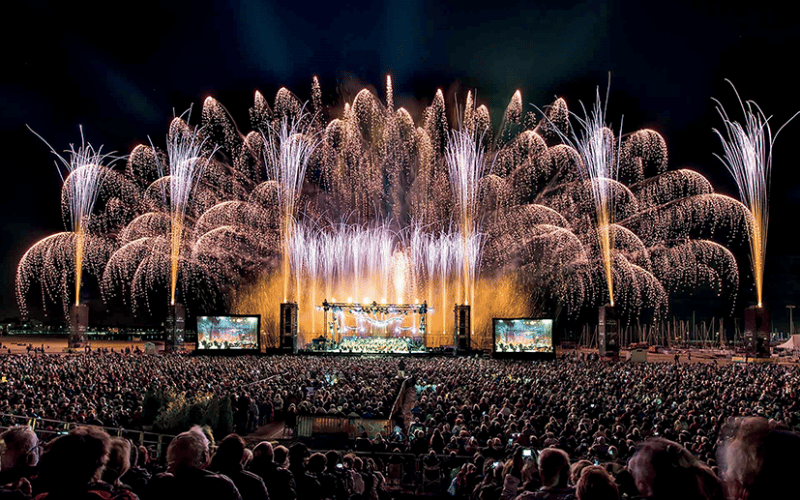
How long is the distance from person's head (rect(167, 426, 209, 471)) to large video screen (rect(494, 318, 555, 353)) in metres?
33.3

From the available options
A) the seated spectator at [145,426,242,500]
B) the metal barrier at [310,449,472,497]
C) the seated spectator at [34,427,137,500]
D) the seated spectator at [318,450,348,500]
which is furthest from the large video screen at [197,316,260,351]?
the seated spectator at [34,427,137,500]

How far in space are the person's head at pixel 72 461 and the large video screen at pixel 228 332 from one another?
3558 cm

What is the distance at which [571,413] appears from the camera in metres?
13.3

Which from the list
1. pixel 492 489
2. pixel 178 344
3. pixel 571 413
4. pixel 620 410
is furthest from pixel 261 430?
pixel 178 344

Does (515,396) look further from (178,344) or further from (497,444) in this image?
(178,344)

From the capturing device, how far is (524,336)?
3578 cm

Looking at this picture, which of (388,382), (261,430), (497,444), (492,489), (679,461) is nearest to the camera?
(679,461)

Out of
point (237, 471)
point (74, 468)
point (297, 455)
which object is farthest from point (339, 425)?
point (74, 468)

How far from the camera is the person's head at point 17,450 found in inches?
149

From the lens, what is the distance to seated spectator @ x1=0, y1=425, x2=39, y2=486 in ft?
12.4

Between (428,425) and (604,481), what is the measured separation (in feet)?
33.9

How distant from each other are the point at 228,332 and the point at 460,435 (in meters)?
28.8

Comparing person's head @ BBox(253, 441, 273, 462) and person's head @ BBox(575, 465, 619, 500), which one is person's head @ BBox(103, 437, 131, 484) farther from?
person's head @ BBox(575, 465, 619, 500)

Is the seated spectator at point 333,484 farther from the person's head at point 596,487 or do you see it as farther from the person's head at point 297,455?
the person's head at point 596,487
